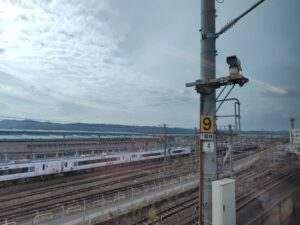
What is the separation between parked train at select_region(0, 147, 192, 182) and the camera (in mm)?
25086

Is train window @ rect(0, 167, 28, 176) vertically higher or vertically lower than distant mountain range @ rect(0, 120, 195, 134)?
lower

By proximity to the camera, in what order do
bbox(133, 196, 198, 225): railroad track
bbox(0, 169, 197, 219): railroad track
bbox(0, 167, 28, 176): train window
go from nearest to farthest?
bbox(133, 196, 198, 225): railroad track → bbox(0, 169, 197, 219): railroad track → bbox(0, 167, 28, 176): train window

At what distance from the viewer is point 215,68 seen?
643cm

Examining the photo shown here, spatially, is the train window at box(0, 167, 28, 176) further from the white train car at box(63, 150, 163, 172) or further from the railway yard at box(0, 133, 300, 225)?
the white train car at box(63, 150, 163, 172)

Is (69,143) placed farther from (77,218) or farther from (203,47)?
(203,47)

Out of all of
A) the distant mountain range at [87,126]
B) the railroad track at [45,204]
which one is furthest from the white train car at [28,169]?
the distant mountain range at [87,126]

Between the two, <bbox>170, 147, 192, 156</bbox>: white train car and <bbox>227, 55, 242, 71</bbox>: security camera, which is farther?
<bbox>170, 147, 192, 156</bbox>: white train car

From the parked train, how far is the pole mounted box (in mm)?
25324

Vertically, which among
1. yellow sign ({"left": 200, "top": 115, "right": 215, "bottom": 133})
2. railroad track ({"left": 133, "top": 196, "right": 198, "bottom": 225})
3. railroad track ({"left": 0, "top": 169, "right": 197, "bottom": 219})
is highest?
yellow sign ({"left": 200, "top": 115, "right": 215, "bottom": 133})

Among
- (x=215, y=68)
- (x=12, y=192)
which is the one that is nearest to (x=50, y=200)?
(x=12, y=192)

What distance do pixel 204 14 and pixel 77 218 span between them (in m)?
11.8

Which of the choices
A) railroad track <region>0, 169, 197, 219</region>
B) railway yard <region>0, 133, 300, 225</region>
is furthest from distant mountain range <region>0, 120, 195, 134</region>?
railroad track <region>0, 169, 197, 219</region>

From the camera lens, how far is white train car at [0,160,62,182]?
24.6 m

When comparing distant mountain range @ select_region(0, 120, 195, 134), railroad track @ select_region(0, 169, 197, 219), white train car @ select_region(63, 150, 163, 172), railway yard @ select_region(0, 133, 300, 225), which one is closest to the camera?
railway yard @ select_region(0, 133, 300, 225)
